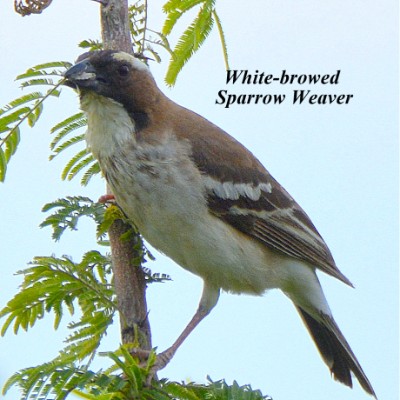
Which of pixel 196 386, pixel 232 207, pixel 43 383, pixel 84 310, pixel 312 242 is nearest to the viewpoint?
pixel 43 383

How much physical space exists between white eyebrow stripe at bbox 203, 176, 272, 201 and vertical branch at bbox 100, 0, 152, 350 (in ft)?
2.70

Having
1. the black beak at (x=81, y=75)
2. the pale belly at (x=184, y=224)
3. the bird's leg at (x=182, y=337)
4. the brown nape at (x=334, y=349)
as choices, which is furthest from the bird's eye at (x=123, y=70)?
the brown nape at (x=334, y=349)

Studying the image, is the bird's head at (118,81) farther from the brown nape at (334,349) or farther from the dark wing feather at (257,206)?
the brown nape at (334,349)

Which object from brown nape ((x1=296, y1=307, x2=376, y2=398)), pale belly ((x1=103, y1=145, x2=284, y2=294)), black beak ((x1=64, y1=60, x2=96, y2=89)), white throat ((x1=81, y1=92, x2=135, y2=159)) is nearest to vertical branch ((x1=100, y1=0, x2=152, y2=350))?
black beak ((x1=64, y1=60, x2=96, y2=89))

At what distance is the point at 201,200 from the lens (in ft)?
15.8

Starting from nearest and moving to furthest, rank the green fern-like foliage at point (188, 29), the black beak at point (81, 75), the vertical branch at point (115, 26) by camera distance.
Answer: the green fern-like foliage at point (188, 29), the vertical branch at point (115, 26), the black beak at point (81, 75)

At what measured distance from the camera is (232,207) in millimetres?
5066

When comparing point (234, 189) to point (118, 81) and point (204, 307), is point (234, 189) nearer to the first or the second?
point (204, 307)

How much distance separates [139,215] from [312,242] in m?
1.43

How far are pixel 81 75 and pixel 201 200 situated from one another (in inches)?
39.8

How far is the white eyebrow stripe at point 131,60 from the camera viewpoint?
4328mm

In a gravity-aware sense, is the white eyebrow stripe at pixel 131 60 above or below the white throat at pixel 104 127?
above

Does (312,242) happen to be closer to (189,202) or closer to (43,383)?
(189,202)

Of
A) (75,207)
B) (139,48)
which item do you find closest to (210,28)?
(139,48)
